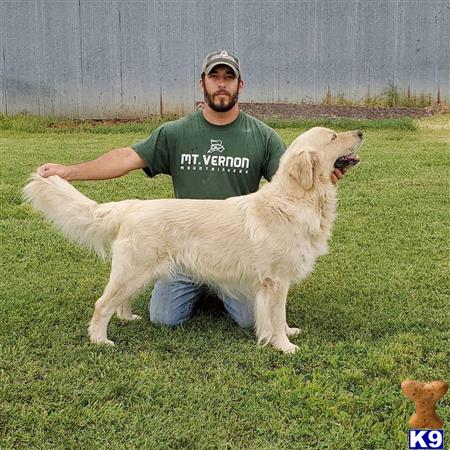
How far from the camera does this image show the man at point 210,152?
4.26 metres

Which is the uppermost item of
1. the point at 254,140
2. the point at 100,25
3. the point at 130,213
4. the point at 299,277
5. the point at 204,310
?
the point at 100,25

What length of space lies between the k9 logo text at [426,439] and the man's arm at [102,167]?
2.70 m

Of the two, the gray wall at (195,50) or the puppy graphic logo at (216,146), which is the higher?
the gray wall at (195,50)

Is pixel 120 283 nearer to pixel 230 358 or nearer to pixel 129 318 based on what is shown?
pixel 129 318

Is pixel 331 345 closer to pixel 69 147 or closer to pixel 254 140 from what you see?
pixel 254 140

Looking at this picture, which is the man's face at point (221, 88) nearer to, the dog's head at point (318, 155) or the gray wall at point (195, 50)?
the dog's head at point (318, 155)

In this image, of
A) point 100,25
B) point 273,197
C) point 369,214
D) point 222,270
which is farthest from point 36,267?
point 100,25

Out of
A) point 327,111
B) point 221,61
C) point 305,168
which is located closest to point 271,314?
point 305,168

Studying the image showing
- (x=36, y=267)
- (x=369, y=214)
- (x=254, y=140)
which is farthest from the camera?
(x=369, y=214)

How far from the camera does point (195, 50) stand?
40.0 ft

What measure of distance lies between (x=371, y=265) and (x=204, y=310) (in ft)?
5.08

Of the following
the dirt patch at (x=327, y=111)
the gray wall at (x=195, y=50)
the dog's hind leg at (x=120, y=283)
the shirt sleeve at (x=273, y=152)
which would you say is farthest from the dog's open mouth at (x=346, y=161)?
the gray wall at (x=195, y=50)

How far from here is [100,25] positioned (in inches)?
476

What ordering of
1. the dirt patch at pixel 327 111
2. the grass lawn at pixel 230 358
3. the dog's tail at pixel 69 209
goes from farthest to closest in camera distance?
the dirt patch at pixel 327 111 → the dog's tail at pixel 69 209 → the grass lawn at pixel 230 358
